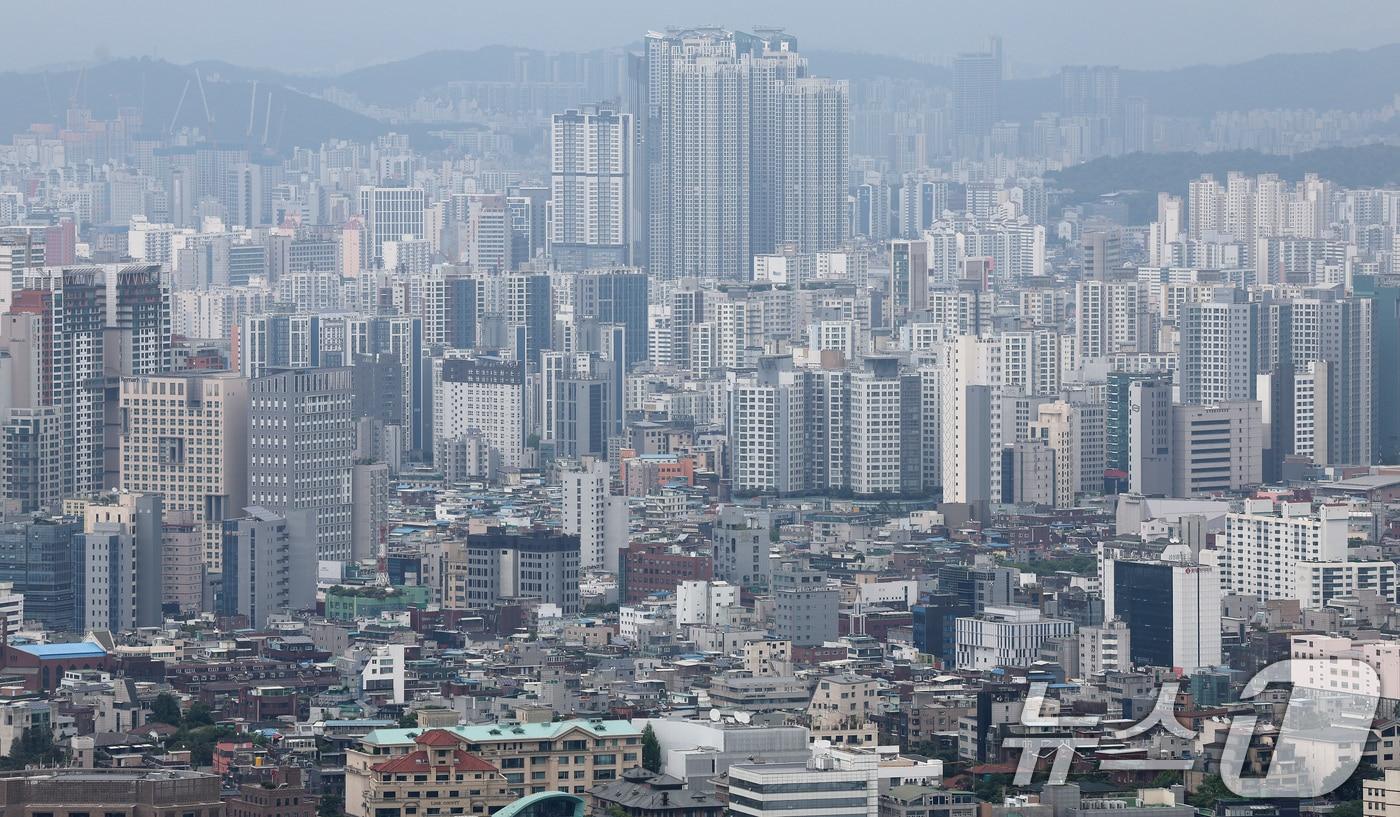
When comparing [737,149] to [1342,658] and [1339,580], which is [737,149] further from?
[1342,658]

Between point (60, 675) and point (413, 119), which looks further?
point (413, 119)

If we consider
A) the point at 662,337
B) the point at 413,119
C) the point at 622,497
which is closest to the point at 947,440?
the point at 622,497

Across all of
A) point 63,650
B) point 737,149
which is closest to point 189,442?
point 63,650

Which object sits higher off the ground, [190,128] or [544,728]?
[190,128]

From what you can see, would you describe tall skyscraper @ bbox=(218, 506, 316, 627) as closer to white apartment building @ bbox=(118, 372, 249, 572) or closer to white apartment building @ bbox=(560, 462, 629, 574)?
white apartment building @ bbox=(118, 372, 249, 572)

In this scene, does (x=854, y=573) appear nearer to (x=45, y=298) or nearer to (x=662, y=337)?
(x=45, y=298)

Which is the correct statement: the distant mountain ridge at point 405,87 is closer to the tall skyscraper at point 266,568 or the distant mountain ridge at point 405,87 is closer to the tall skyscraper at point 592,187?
the tall skyscraper at point 592,187

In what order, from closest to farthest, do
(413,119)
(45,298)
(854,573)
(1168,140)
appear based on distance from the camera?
(854,573) < (45,298) < (1168,140) < (413,119)

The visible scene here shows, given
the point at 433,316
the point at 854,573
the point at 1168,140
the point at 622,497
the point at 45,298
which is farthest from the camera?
the point at 1168,140
